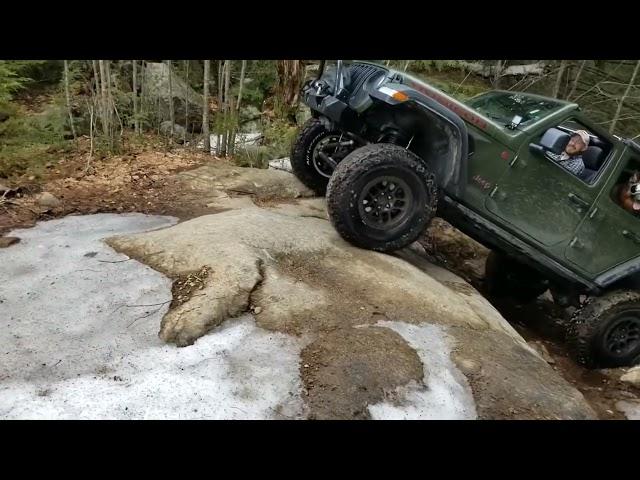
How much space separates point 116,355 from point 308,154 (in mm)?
3721

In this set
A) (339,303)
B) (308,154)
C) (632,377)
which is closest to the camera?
(339,303)

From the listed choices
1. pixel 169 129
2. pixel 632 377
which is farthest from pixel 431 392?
pixel 169 129

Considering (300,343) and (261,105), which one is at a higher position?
(300,343)

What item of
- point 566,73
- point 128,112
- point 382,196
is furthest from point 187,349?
point 566,73

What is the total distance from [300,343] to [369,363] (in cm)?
46

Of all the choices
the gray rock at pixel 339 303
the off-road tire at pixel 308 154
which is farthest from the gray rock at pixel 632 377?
the off-road tire at pixel 308 154

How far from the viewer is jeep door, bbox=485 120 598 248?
4.39 metres

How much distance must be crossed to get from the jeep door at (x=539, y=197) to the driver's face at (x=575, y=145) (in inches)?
7.8

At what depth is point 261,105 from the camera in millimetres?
13148

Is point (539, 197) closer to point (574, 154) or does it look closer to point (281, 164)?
point (574, 154)

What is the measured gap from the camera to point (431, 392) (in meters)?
2.82

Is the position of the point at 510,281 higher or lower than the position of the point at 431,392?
lower

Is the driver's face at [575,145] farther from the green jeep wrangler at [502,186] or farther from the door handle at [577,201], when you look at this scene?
the door handle at [577,201]

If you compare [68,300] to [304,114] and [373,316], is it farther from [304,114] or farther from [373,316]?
[304,114]
